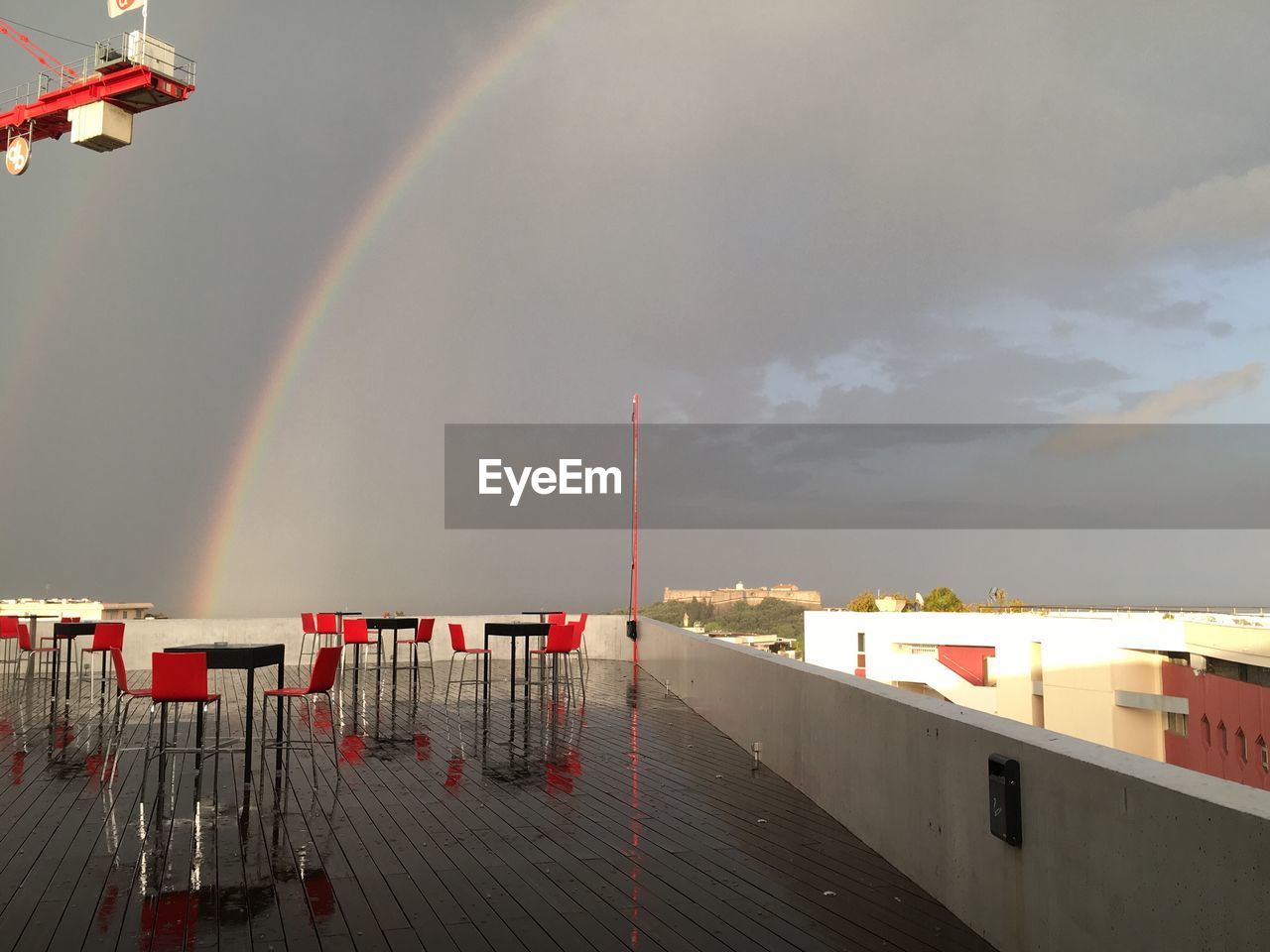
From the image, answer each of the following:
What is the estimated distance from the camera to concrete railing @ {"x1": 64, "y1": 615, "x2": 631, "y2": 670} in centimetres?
1187

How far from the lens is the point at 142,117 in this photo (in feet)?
80.8

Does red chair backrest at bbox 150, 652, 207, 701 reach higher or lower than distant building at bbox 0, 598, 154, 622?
higher

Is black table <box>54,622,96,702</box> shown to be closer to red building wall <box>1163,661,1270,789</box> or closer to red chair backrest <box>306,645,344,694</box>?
red chair backrest <box>306,645,344,694</box>

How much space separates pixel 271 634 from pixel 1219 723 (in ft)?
90.3

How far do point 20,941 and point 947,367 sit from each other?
6368 centimetres

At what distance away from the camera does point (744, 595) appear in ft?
154

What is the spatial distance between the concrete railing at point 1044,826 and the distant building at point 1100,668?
925 inches

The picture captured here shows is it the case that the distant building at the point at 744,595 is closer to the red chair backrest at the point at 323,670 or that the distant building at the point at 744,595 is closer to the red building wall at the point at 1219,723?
the red building wall at the point at 1219,723

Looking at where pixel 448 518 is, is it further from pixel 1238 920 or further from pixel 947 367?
pixel 947 367

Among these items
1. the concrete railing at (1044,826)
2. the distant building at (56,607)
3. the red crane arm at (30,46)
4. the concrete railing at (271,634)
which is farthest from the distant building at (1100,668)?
the red crane arm at (30,46)

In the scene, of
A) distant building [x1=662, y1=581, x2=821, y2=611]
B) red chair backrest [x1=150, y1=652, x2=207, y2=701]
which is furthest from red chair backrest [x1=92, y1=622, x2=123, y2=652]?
distant building [x1=662, y1=581, x2=821, y2=611]

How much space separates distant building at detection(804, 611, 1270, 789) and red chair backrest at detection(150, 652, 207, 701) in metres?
24.3

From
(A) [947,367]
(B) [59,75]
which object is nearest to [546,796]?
(B) [59,75]

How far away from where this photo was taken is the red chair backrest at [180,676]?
487 centimetres
